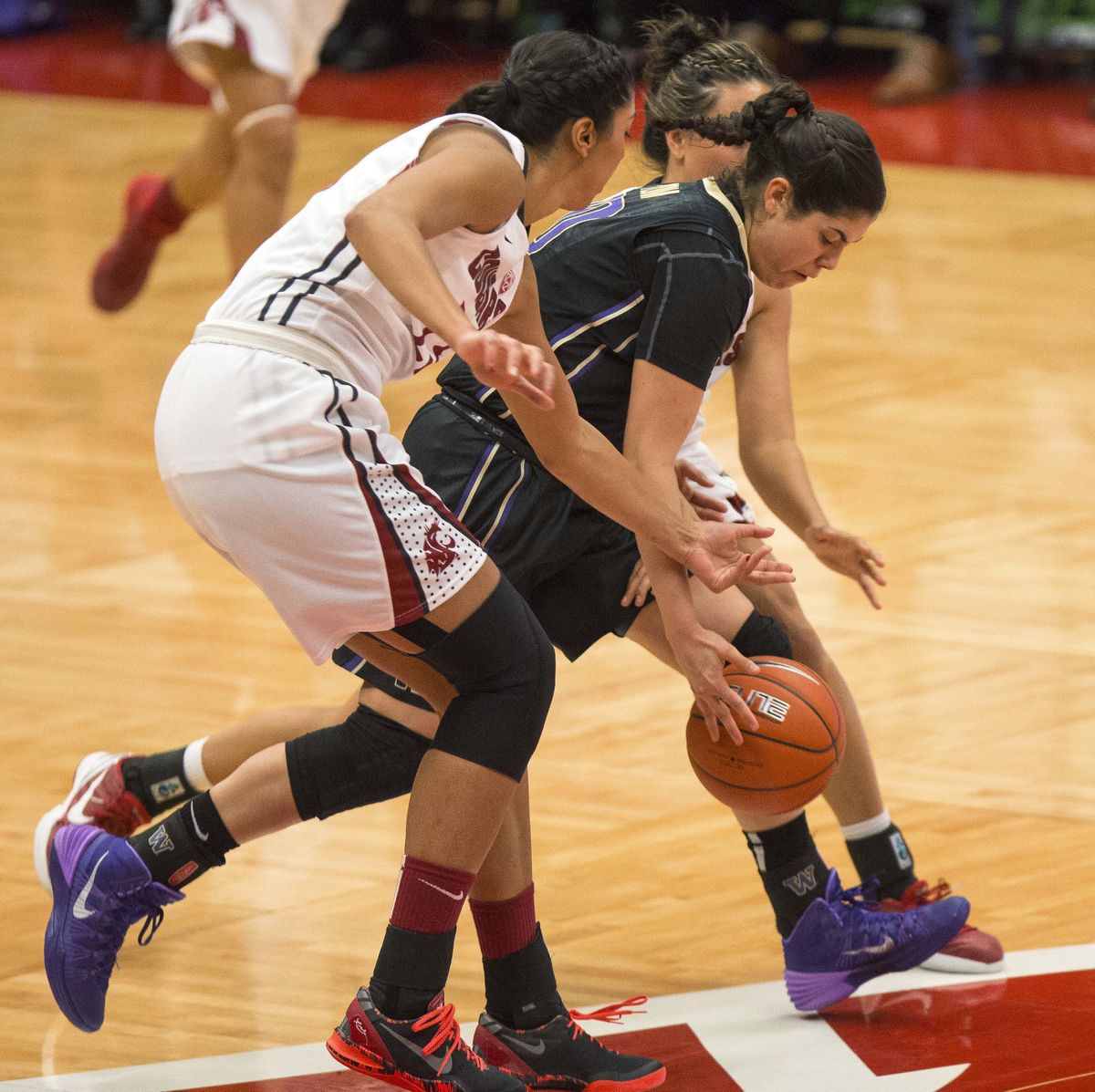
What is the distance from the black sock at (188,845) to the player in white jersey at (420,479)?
43cm

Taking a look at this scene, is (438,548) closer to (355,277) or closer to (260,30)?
(355,277)

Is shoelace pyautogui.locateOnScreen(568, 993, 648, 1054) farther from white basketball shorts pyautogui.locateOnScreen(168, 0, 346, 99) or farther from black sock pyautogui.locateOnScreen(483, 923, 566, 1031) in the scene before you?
white basketball shorts pyautogui.locateOnScreen(168, 0, 346, 99)

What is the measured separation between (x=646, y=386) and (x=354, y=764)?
25.4 inches

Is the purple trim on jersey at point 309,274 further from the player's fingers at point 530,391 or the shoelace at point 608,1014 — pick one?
the shoelace at point 608,1014

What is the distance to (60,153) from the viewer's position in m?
9.95

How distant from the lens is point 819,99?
11070 mm

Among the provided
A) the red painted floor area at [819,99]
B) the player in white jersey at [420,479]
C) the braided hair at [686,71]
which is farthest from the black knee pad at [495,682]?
the red painted floor area at [819,99]

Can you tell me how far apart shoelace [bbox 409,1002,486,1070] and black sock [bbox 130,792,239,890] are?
1.70 ft

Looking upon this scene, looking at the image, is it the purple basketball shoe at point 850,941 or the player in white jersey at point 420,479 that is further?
the purple basketball shoe at point 850,941

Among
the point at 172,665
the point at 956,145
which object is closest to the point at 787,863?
the point at 172,665

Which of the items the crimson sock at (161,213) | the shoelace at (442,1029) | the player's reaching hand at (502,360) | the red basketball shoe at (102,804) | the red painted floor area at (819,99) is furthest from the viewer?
the red painted floor area at (819,99)

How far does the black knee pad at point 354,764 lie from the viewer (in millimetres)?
2875

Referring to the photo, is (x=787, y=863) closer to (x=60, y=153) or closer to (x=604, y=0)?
(x=60, y=153)

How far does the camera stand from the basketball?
281 centimetres
